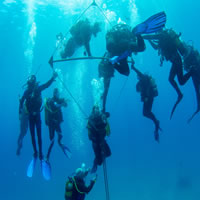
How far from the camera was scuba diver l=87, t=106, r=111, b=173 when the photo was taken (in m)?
6.27

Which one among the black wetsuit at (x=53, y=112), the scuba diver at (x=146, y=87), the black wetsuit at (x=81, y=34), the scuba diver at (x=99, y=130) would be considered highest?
the black wetsuit at (x=81, y=34)

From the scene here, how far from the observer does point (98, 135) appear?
6426 millimetres

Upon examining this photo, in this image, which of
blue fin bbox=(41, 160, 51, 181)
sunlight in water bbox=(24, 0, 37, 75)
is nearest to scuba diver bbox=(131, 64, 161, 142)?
blue fin bbox=(41, 160, 51, 181)

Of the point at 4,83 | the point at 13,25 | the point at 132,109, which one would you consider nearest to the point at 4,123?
the point at 132,109

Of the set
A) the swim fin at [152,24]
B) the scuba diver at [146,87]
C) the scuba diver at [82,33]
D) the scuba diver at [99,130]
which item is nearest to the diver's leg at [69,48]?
the scuba diver at [82,33]

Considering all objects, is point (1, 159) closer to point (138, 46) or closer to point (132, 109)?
point (132, 109)

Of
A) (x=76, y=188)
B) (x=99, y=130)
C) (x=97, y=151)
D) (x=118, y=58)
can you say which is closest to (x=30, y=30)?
(x=97, y=151)

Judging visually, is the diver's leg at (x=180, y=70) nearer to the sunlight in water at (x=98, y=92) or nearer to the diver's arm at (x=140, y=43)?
the diver's arm at (x=140, y=43)

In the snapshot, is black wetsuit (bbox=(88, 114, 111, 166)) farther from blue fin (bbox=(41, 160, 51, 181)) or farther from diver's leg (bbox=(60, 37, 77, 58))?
diver's leg (bbox=(60, 37, 77, 58))

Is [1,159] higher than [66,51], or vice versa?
[1,159]

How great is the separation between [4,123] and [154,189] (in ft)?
342

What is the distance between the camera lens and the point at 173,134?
68312 mm

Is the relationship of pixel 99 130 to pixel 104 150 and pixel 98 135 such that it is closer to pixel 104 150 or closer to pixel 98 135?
pixel 98 135

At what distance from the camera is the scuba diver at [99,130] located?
6.27 metres
